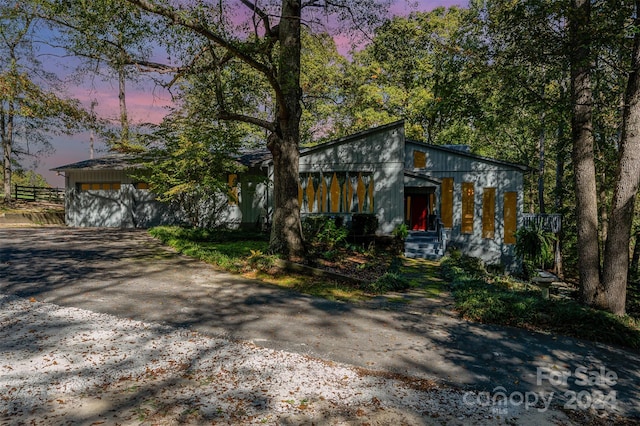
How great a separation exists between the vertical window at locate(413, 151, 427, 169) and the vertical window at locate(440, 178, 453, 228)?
1.25m

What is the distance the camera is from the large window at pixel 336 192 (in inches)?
614

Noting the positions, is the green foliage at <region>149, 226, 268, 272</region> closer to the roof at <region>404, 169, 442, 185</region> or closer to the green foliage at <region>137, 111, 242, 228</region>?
the green foliage at <region>137, 111, 242, 228</region>

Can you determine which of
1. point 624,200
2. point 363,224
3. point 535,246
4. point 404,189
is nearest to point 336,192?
point 363,224

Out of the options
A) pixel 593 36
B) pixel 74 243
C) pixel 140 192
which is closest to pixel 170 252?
pixel 74 243

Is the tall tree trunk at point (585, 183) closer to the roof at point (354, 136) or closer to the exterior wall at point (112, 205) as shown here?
the roof at point (354, 136)

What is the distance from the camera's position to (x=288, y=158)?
33.5 feet

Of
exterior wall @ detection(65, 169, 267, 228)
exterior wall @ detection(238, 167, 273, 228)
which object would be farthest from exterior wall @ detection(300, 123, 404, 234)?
exterior wall @ detection(65, 169, 267, 228)

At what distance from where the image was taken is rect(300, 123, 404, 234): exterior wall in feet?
50.2

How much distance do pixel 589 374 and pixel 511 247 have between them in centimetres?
1258

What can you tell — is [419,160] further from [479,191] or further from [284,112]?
[284,112]

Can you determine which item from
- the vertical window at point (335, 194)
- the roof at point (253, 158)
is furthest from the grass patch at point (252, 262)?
the roof at point (253, 158)

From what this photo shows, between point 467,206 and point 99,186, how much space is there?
762 inches

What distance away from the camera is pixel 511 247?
16.2 m

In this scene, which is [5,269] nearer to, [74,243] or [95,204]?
[74,243]
